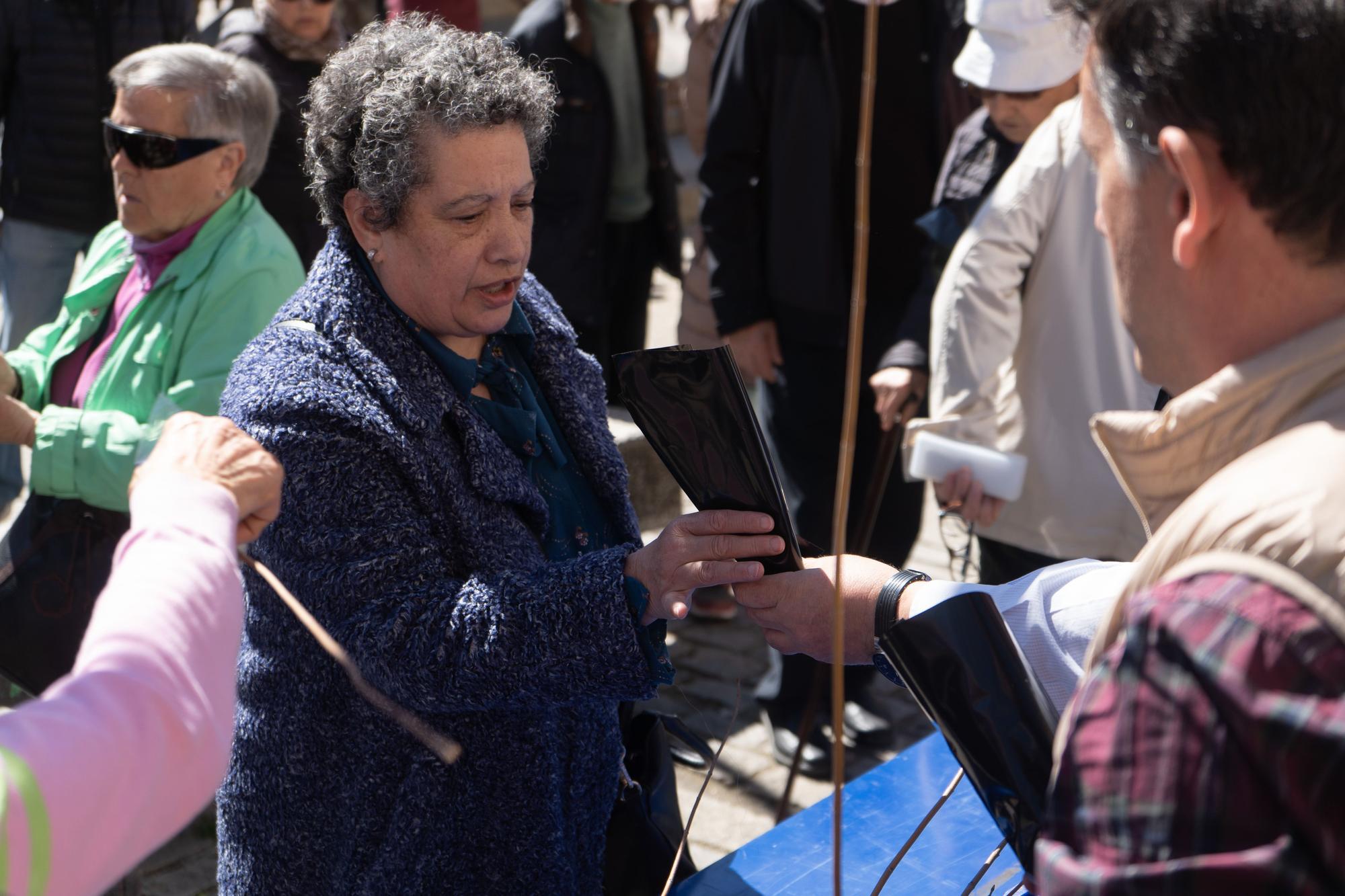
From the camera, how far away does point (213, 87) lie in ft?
10.2

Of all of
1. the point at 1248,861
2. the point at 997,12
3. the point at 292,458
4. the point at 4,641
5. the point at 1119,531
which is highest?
the point at 997,12

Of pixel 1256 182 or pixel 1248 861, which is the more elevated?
pixel 1256 182

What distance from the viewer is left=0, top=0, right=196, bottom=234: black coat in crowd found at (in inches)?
172

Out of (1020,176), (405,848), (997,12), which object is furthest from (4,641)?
(997,12)

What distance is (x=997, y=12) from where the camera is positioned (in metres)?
3.32

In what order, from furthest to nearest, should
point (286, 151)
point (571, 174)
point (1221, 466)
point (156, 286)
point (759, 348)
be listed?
point (571, 174) < point (286, 151) < point (759, 348) < point (156, 286) < point (1221, 466)

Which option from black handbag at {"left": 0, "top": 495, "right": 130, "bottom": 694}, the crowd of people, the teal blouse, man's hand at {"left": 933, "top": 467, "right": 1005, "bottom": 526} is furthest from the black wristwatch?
black handbag at {"left": 0, "top": 495, "right": 130, "bottom": 694}

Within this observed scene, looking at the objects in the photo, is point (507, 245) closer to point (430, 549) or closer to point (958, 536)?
point (430, 549)

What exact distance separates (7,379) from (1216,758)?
2.85m

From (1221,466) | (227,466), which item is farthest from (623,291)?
(1221,466)

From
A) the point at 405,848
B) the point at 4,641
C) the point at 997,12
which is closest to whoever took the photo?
the point at 405,848

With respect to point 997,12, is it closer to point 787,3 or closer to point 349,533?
point 787,3

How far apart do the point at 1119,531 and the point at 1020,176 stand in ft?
2.86

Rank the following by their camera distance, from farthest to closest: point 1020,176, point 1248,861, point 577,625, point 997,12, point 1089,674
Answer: point 997,12
point 1020,176
point 577,625
point 1089,674
point 1248,861
